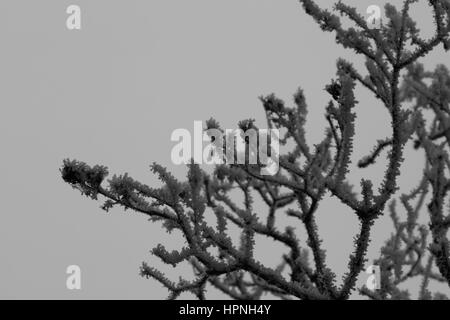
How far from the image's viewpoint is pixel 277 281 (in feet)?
10.9

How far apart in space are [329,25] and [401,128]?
765 mm

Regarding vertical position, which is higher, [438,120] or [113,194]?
[438,120]

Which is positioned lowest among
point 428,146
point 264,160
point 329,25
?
point 264,160

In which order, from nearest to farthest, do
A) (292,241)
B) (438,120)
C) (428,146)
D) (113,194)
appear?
(113,194)
(292,241)
(428,146)
(438,120)

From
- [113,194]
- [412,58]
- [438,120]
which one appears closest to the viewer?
[113,194]

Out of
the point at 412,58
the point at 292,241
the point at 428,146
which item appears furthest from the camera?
the point at 428,146

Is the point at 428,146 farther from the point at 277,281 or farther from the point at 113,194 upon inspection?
the point at 113,194

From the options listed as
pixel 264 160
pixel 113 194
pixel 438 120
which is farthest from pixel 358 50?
pixel 438 120

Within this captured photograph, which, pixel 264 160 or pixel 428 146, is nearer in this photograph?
pixel 264 160

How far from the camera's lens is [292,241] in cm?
447
